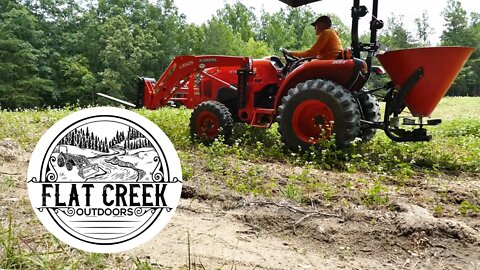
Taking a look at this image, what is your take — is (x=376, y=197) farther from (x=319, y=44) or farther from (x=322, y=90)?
(x=319, y=44)

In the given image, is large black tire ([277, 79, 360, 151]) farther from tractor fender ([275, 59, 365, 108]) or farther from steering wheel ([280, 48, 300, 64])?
steering wheel ([280, 48, 300, 64])

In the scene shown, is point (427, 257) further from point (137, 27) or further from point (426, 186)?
point (137, 27)

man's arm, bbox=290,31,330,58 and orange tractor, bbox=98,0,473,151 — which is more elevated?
man's arm, bbox=290,31,330,58

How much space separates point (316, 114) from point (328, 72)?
59 cm

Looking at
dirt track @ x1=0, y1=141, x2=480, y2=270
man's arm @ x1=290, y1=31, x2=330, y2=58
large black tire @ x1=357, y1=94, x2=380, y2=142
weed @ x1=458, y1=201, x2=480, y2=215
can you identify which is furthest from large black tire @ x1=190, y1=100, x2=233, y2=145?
weed @ x1=458, y1=201, x2=480, y2=215

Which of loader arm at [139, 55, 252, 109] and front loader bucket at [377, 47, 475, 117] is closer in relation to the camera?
front loader bucket at [377, 47, 475, 117]

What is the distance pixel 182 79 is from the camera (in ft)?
24.2

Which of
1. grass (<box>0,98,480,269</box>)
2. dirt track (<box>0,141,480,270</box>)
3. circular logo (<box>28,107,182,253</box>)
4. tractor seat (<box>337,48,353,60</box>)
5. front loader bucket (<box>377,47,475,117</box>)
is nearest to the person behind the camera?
circular logo (<box>28,107,182,253</box>)

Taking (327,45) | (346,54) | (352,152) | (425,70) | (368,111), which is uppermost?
(327,45)

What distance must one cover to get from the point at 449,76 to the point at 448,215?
2278 mm

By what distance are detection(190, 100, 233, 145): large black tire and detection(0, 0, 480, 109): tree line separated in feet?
104

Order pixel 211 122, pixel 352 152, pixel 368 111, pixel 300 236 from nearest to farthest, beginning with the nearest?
pixel 300 236, pixel 352 152, pixel 368 111, pixel 211 122

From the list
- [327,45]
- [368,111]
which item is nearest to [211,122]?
[327,45]

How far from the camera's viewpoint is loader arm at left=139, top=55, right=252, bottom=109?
6.88 metres
